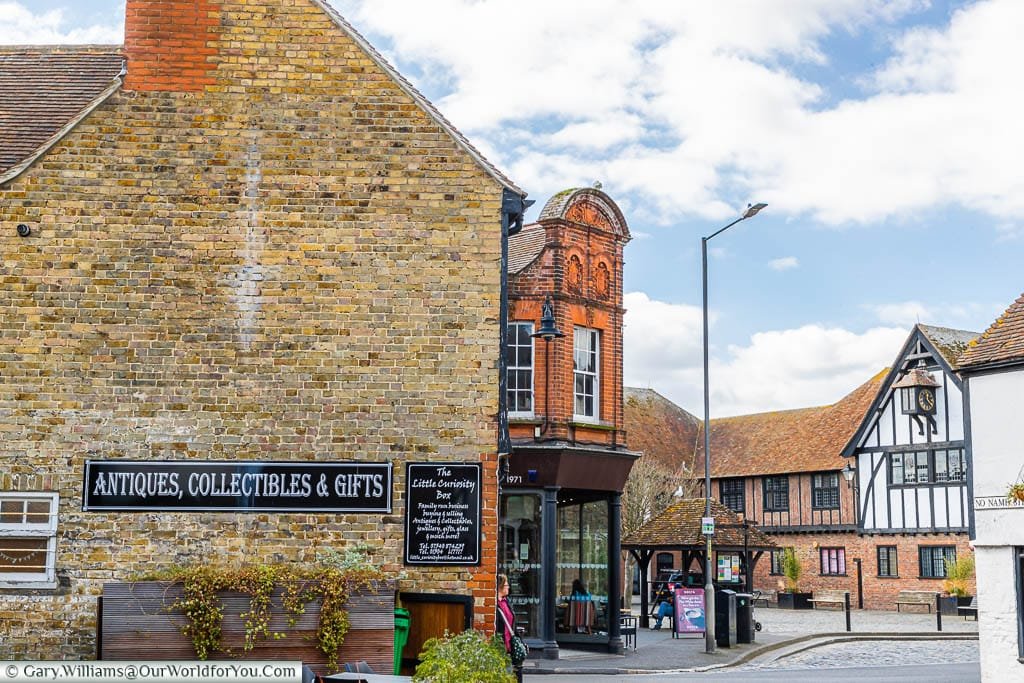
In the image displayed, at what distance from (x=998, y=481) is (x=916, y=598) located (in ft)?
73.5

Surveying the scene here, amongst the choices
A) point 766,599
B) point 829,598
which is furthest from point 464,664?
point 766,599

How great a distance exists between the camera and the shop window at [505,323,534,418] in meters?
22.1

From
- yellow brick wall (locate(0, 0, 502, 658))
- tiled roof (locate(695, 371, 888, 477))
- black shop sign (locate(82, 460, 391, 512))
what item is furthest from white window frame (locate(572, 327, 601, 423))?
tiled roof (locate(695, 371, 888, 477))

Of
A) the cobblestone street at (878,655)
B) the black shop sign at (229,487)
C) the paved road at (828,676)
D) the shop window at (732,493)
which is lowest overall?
the cobblestone street at (878,655)

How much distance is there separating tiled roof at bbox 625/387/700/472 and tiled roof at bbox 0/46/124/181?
3614 centimetres

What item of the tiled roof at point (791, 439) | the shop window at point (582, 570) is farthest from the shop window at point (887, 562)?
the shop window at point (582, 570)

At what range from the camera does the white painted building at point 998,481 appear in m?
16.4

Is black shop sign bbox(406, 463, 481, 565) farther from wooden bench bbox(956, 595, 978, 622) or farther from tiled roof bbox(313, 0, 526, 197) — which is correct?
wooden bench bbox(956, 595, 978, 622)

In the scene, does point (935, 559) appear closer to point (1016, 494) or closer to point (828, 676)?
point (828, 676)

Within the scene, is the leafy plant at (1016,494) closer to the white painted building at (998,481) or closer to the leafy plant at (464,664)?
the white painted building at (998,481)

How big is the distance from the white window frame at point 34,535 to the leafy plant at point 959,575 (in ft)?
106

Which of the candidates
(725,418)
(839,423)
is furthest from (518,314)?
(725,418)

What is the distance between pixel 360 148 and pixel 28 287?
13.1ft

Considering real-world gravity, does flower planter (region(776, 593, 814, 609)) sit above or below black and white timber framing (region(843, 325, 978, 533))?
below
